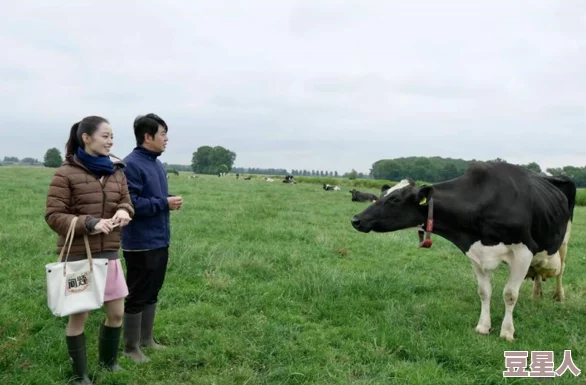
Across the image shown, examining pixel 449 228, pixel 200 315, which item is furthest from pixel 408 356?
pixel 200 315

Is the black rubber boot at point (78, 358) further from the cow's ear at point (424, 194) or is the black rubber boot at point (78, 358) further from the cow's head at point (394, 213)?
the cow's ear at point (424, 194)

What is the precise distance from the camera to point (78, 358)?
3.51m

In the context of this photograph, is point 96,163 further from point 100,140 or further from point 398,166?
point 398,166

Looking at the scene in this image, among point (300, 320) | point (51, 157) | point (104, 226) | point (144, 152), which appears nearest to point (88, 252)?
point (104, 226)

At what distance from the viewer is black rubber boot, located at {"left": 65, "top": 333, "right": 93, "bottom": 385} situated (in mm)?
3469

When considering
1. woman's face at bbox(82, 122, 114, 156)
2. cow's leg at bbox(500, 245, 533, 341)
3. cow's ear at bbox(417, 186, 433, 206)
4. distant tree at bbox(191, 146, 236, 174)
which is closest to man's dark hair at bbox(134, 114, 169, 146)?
woman's face at bbox(82, 122, 114, 156)

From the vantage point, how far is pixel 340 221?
13570mm

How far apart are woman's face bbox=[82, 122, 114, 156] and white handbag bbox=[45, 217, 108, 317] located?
53 cm

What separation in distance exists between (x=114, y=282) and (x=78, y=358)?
0.64m

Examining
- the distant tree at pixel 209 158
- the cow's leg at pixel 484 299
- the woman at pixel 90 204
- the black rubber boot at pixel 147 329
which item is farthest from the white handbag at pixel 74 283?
the distant tree at pixel 209 158

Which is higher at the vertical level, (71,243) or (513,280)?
(71,243)

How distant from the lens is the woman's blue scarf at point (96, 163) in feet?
10.8

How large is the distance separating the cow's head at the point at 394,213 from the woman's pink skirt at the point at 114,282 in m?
2.57

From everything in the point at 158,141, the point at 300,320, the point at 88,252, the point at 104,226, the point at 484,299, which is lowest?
the point at 300,320
